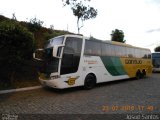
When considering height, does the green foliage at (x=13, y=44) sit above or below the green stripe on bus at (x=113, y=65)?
above

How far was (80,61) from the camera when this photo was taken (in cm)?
1020

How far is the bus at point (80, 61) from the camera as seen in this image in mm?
9336

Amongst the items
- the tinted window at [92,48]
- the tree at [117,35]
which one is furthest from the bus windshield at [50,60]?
the tree at [117,35]

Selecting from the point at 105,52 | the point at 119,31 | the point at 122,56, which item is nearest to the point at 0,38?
the point at 105,52

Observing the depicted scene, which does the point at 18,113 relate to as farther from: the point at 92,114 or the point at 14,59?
the point at 14,59

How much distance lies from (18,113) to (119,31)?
3281 cm

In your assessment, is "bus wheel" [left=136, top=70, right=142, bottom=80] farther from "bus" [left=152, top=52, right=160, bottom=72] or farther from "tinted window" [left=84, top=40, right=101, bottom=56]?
"bus" [left=152, top=52, right=160, bottom=72]

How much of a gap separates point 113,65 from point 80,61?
3402 millimetres

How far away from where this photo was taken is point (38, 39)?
1778 centimetres

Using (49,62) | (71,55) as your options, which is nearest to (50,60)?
(49,62)

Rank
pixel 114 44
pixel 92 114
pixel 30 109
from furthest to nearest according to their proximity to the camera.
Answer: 1. pixel 114 44
2. pixel 30 109
3. pixel 92 114

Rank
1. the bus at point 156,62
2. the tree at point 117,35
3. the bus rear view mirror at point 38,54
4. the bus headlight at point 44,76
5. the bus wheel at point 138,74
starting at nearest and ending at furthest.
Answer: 1. the bus headlight at point 44,76
2. the bus rear view mirror at point 38,54
3. the bus wheel at point 138,74
4. the bus at point 156,62
5. the tree at point 117,35

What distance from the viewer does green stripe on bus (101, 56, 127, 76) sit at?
1204cm

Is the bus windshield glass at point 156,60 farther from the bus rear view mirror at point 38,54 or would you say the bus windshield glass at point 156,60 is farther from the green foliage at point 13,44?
the green foliage at point 13,44
